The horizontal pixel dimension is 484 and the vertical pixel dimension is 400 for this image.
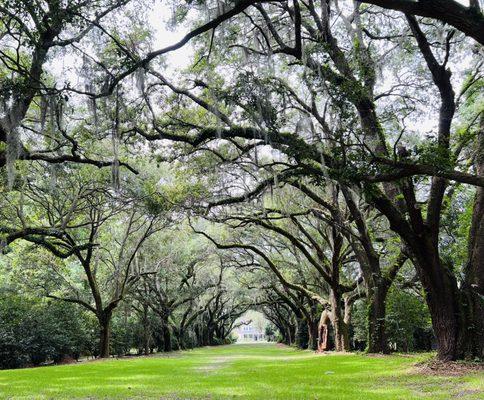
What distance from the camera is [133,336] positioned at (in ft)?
105

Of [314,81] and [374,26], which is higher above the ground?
[374,26]

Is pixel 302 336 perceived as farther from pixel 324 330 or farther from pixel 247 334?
pixel 247 334

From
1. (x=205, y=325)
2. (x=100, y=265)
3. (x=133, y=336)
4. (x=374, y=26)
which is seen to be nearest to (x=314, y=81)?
(x=374, y=26)

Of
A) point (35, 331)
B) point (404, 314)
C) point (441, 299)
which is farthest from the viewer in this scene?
point (35, 331)

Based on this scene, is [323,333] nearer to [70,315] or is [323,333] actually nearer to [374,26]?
[70,315]

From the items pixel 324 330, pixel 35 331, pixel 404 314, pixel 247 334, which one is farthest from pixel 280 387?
pixel 247 334

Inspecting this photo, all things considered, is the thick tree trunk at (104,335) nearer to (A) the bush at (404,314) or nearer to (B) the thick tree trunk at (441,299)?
(A) the bush at (404,314)

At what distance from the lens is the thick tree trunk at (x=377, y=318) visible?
16.1 meters

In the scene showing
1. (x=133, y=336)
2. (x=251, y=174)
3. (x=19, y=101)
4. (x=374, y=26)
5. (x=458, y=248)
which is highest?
(x=374, y=26)

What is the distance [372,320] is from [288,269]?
13.0 meters

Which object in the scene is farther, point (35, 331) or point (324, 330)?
point (324, 330)

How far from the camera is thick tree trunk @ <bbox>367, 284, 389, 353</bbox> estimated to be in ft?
52.9

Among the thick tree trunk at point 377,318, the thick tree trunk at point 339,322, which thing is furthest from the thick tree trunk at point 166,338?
the thick tree trunk at point 377,318

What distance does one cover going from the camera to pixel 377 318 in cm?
1614
